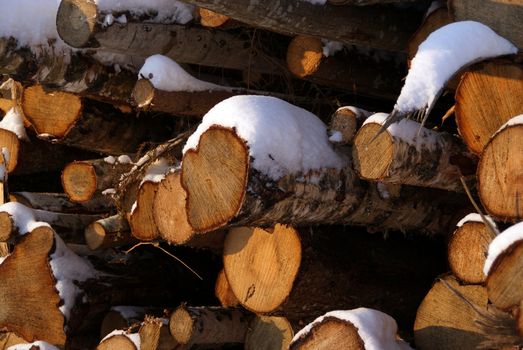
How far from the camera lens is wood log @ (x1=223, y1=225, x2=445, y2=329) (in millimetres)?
3148

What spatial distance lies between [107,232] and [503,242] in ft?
7.70

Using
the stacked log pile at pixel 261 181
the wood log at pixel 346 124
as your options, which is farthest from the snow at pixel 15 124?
the wood log at pixel 346 124

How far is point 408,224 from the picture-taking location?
338 cm

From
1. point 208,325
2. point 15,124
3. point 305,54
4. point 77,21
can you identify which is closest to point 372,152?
point 305,54

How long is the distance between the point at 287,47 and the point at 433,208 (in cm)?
104

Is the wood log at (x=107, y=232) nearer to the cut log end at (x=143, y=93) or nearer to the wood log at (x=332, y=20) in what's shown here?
the cut log end at (x=143, y=93)

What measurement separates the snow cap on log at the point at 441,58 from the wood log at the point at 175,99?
133 cm

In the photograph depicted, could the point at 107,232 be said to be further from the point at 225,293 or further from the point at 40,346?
the point at 225,293

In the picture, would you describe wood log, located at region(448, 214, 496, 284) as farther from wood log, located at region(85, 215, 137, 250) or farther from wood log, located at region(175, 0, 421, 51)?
wood log, located at region(85, 215, 137, 250)

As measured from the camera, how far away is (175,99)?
360cm

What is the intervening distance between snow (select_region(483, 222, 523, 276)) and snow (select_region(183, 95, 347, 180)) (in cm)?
78

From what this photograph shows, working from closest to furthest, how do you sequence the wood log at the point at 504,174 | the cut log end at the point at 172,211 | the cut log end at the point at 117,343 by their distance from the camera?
the wood log at the point at 504,174 → the cut log end at the point at 172,211 → the cut log end at the point at 117,343

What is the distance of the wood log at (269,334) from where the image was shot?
3.42 m

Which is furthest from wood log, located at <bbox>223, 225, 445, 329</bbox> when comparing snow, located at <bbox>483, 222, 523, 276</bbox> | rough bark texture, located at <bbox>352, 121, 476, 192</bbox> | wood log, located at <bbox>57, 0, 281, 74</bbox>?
snow, located at <bbox>483, 222, 523, 276</bbox>
